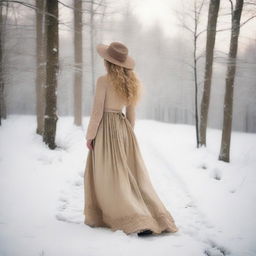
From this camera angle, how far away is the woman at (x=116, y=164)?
13.0 feet

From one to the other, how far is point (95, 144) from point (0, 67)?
10887 millimetres


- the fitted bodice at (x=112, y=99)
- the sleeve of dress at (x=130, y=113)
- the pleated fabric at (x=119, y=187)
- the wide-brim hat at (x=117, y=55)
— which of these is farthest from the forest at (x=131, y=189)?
the wide-brim hat at (x=117, y=55)

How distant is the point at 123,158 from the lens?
416 centimetres

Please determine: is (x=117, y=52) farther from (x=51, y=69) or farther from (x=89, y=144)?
(x=51, y=69)

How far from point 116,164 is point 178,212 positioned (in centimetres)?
180

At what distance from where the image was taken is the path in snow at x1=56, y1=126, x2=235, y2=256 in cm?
377

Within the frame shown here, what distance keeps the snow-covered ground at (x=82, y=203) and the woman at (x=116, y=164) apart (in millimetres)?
211

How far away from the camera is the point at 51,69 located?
8.03 metres

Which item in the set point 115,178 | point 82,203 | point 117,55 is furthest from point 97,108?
point 82,203

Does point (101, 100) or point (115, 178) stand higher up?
point (101, 100)

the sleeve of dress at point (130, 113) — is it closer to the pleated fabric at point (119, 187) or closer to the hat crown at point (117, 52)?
the pleated fabric at point (119, 187)

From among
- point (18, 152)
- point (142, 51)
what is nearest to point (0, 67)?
point (18, 152)

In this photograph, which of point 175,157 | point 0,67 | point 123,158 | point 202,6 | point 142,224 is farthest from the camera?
point 0,67

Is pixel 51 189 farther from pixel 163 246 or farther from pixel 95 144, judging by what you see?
pixel 163 246
